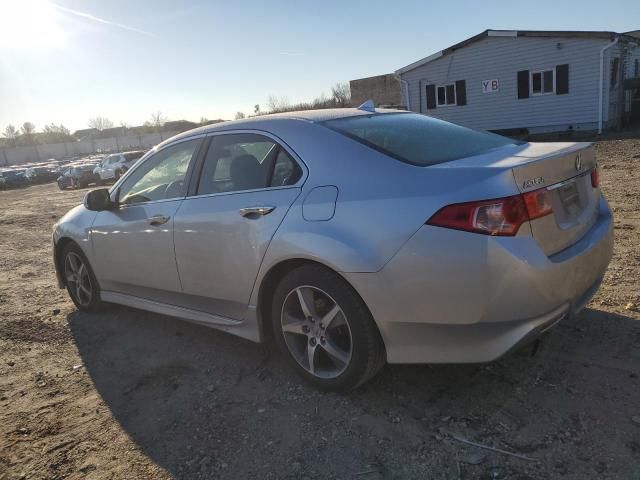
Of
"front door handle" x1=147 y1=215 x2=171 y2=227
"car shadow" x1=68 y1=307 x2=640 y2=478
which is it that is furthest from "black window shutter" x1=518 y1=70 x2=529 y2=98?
"front door handle" x1=147 y1=215 x2=171 y2=227

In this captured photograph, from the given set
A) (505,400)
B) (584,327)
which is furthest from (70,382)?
(584,327)

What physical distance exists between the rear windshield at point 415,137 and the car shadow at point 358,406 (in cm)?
135

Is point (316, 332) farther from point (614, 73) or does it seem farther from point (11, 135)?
point (11, 135)

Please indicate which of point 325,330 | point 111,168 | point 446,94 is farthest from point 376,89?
point 325,330

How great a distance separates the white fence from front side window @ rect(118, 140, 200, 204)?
245 feet

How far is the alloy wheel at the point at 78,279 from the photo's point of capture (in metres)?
4.93

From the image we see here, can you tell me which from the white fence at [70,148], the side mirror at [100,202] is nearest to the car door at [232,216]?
the side mirror at [100,202]

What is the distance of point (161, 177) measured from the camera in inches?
161

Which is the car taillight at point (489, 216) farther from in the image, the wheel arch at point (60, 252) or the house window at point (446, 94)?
the house window at point (446, 94)

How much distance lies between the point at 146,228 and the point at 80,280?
5.01 ft

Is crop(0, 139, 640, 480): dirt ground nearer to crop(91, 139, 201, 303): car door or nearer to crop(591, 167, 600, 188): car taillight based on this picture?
crop(91, 139, 201, 303): car door

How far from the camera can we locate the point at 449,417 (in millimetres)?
2785

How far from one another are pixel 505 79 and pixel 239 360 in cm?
2241

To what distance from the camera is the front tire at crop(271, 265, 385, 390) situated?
2.80m
